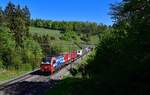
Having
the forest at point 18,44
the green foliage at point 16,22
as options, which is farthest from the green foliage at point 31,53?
the green foliage at point 16,22

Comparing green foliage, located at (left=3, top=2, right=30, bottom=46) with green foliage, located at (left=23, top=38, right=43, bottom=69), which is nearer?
green foliage, located at (left=23, top=38, right=43, bottom=69)

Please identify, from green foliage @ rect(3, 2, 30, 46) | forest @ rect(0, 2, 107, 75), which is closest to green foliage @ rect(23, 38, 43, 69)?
forest @ rect(0, 2, 107, 75)

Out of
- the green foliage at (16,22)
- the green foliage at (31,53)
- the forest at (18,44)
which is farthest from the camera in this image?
the green foliage at (16,22)

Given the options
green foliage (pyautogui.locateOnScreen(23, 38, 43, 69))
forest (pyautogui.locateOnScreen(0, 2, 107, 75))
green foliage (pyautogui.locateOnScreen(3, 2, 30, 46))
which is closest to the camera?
forest (pyautogui.locateOnScreen(0, 2, 107, 75))

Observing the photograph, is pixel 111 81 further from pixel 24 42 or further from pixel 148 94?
pixel 24 42

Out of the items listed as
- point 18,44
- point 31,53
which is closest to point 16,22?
point 18,44

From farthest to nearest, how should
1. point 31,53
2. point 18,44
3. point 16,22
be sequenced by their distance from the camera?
1. point 16,22
2. point 18,44
3. point 31,53

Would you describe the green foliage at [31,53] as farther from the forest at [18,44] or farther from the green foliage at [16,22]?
the green foliage at [16,22]

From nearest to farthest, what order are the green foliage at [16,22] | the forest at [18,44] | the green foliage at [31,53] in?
the forest at [18,44] < the green foliage at [31,53] < the green foliage at [16,22]

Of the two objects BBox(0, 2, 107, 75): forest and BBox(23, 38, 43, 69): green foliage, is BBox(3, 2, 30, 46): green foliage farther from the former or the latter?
BBox(23, 38, 43, 69): green foliage

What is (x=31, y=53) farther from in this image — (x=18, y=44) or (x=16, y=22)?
(x=16, y=22)

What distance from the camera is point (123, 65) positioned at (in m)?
14.2

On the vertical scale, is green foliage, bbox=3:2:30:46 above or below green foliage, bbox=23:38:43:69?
above

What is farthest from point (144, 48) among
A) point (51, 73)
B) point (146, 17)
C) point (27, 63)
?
point (27, 63)
